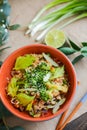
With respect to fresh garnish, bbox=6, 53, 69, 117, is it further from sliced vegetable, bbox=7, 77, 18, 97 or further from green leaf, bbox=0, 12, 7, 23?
green leaf, bbox=0, 12, 7, 23

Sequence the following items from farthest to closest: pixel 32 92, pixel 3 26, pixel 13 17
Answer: pixel 13 17 < pixel 3 26 < pixel 32 92

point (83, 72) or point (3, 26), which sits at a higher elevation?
point (3, 26)

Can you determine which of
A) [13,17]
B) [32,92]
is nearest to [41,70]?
[32,92]

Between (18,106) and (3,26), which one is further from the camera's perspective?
(3,26)

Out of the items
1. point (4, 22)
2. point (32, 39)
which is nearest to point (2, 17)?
point (4, 22)

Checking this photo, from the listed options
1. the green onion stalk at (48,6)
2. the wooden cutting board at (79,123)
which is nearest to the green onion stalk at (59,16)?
the green onion stalk at (48,6)

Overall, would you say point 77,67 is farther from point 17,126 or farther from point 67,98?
point 17,126

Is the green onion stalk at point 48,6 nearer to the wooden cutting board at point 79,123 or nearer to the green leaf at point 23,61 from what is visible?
the green leaf at point 23,61
